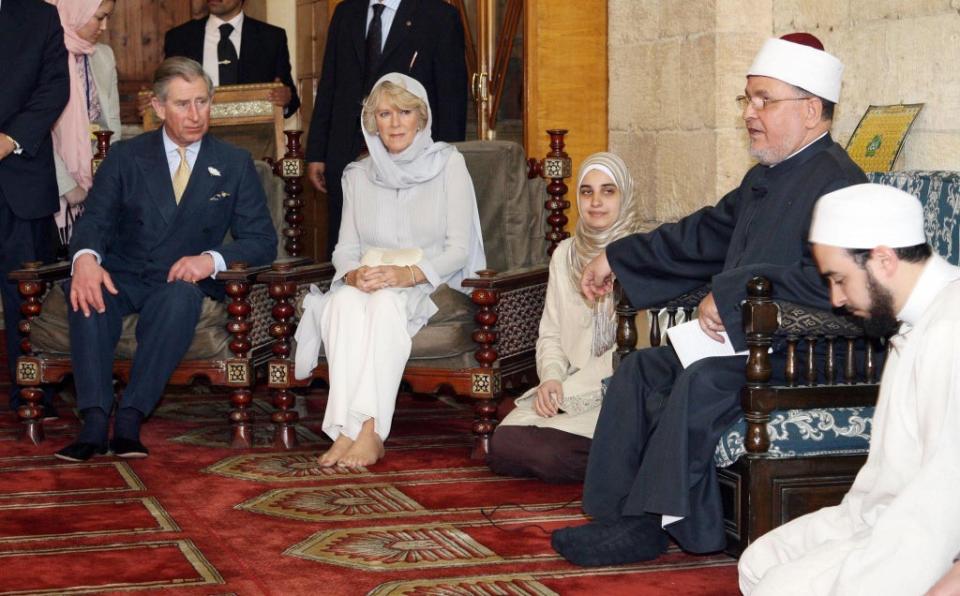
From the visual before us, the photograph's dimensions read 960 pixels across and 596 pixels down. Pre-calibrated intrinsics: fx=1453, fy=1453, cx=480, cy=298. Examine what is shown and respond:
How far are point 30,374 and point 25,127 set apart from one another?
1.01m

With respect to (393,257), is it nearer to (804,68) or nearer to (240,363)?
(240,363)

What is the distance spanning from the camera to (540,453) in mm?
4766

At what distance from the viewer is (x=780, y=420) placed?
12.2 ft

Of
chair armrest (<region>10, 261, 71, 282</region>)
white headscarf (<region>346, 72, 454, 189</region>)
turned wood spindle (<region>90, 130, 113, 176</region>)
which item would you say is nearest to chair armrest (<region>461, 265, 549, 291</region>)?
white headscarf (<region>346, 72, 454, 189</region>)

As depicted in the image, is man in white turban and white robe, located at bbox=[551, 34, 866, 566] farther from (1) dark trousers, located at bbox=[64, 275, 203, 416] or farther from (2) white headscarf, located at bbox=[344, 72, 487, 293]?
(1) dark trousers, located at bbox=[64, 275, 203, 416]

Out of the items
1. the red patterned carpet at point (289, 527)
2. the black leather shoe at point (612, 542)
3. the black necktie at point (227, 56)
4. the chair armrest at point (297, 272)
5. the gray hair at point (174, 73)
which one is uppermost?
Result: the black necktie at point (227, 56)

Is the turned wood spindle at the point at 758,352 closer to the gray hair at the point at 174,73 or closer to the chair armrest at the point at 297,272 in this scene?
the chair armrest at the point at 297,272

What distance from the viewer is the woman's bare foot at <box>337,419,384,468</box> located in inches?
200

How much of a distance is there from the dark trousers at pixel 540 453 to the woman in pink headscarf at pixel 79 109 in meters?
2.65

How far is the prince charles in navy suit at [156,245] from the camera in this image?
5324 millimetres

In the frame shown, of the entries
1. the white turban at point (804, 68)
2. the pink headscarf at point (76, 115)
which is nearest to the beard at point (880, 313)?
the white turban at point (804, 68)

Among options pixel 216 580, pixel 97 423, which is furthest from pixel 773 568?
pixel 97 423

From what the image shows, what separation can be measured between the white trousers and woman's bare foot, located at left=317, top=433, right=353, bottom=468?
0.02m

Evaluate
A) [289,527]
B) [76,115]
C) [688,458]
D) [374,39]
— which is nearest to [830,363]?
[688,458]
